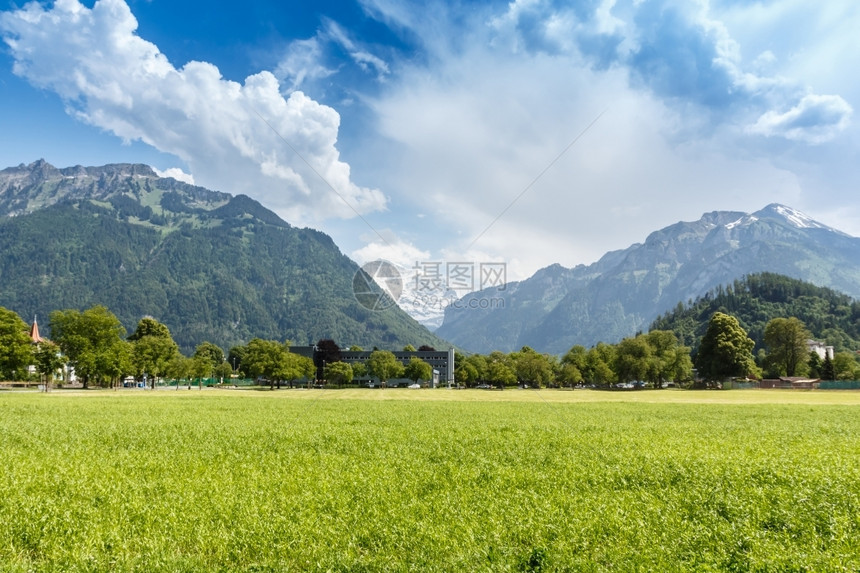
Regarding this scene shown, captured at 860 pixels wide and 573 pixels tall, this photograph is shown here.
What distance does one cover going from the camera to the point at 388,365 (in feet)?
620

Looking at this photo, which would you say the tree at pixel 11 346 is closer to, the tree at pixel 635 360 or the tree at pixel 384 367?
the tree at pixel 384 367

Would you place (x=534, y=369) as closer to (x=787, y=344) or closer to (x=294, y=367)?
(x=787, y=344)

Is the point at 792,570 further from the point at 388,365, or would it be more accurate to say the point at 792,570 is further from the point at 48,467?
the point at 388,365

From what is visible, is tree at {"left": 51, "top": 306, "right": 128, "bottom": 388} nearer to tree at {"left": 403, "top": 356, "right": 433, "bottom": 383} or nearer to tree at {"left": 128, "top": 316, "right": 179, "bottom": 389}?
tree at {"left": 128, "top": 316, "right": 179, "bottom": 389}

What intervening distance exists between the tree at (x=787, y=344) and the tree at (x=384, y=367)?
12584 centimetres

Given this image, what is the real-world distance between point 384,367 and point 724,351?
111259 millimetres

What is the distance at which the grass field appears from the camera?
9.77 metres

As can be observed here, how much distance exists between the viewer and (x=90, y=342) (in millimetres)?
105312

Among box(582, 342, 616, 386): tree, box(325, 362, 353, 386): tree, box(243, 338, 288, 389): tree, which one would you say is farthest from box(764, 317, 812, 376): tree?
box(243, 338, 288, 389): tree

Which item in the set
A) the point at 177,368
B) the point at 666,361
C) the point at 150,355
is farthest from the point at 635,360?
the point at 150,355

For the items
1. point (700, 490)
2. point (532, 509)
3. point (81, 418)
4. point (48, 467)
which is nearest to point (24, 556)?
point (48, 467)

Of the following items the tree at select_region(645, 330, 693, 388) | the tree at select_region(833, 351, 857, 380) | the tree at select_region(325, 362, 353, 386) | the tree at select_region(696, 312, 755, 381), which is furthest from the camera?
the tree at select_region(325, 362, 353, 386)

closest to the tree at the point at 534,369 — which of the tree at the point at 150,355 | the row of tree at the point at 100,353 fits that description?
the row of tree at the point at 100,353

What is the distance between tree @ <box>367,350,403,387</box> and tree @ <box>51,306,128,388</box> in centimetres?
9174
